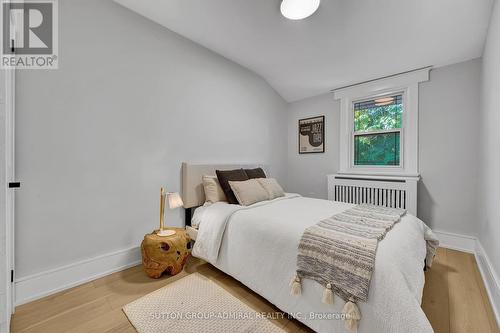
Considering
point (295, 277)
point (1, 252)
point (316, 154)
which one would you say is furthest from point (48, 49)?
point (316, 154)

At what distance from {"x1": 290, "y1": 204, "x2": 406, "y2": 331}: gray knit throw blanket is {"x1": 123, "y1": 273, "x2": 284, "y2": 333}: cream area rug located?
15.9 inches

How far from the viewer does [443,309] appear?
1.50 m

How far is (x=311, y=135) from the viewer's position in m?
3.77

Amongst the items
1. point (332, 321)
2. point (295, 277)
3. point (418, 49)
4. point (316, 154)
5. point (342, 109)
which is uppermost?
point (418, 49)

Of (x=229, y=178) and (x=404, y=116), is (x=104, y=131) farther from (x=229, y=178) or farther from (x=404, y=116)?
(x=404, y=116)

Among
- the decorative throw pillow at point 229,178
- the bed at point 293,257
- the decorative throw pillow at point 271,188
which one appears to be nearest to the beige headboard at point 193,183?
the bed at point 293,257

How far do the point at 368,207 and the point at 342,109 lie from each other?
6.25ft

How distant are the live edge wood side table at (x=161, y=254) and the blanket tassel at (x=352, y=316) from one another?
142 cm

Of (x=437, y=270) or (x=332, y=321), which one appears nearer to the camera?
(x=332, y=321)

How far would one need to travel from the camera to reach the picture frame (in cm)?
364

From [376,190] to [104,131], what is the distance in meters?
3.32

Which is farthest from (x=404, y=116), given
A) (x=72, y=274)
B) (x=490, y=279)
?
(x=72, y=274)

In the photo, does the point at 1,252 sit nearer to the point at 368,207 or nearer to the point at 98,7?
the point at 98,7

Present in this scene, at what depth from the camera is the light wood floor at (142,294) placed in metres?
1.35
